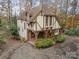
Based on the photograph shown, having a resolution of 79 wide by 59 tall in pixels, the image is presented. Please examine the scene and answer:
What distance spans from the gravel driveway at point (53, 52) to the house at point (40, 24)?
9.84ft

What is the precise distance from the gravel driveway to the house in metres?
3.00

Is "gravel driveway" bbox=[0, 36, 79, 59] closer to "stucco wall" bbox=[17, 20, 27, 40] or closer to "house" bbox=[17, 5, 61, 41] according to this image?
"house" bbox=[17, 5, 61, 41]

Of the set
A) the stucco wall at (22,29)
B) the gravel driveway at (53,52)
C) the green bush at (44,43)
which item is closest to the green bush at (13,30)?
the stucco wall at (22,29)

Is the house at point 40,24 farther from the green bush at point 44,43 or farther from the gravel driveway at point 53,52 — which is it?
the gravel driveway at point 53,52

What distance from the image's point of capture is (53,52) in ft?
52.5

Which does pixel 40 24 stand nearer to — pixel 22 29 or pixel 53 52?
pixel 22 29

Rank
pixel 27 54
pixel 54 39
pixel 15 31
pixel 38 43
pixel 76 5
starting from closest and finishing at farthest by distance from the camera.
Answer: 1. pixel 27 54
2. pixel 38 43
3. pixel 54 39
4. pixel 15 31
5. pixel 76 5

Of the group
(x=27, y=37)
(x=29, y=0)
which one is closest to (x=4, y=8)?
(x=29, y=0)

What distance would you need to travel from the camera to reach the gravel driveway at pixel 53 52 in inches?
582

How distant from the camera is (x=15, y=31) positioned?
23953mm

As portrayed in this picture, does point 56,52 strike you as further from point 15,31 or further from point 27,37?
point 15,31

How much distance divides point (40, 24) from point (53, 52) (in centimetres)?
Result: 556

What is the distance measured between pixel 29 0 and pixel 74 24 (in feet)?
40.1

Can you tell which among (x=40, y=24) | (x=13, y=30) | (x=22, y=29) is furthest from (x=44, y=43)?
(x=13, y=30)
